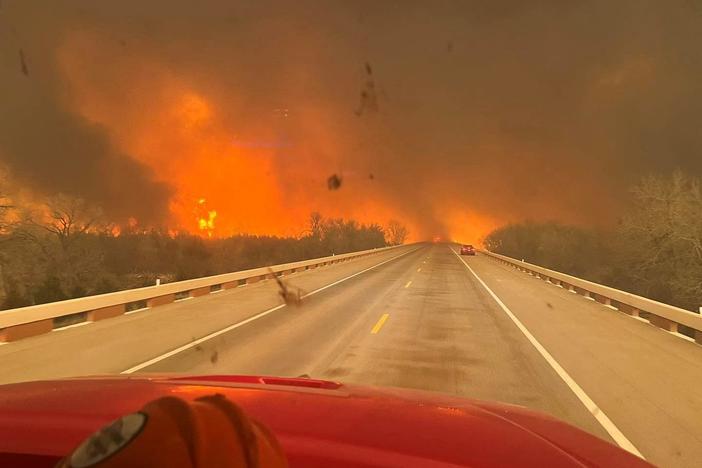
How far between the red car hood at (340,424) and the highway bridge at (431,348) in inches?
102

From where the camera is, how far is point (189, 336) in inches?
431

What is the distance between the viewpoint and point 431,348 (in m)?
9.85

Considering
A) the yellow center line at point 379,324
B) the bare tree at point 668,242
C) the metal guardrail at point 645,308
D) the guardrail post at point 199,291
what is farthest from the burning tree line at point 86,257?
the bare tree at point 668,242

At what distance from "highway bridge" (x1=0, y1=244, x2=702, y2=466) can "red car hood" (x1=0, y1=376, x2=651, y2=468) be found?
2.60 meters

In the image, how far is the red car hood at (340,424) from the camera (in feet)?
7.09

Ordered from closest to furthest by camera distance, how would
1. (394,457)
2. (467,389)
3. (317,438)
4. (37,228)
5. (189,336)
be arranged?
(394,457)
(317,438)
(467,389)
(189,336)
(37,228)

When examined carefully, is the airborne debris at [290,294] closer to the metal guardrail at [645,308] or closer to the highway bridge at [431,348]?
the highway bridge at [431,348]

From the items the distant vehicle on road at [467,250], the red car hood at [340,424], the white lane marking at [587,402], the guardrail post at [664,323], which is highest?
the distant vehicle on road at [467,250]

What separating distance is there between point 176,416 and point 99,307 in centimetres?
1297

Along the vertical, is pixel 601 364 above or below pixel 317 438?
below

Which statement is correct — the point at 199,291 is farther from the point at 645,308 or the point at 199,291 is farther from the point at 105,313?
the point at 645,308

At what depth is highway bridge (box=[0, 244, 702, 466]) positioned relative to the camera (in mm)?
6516

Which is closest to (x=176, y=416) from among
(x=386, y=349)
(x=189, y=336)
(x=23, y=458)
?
(x=23, y=458)

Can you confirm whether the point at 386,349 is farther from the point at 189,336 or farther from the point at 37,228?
the point at 37,228
